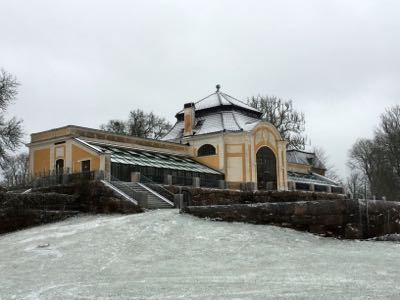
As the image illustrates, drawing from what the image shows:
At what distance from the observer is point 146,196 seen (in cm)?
2489

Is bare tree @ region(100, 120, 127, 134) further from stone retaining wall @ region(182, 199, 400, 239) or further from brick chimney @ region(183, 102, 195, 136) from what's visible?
stone retaining wall @ region(182, 199, 400, 239)

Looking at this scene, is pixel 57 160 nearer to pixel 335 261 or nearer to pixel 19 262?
pixel 19 262

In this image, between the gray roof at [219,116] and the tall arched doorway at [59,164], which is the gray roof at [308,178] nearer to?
the gray roof at [219,116]

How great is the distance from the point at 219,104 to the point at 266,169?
25.7ft

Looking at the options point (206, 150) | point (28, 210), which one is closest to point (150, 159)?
point (206, 150)

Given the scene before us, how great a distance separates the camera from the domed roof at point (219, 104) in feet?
157

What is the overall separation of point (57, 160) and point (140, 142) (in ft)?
22.4

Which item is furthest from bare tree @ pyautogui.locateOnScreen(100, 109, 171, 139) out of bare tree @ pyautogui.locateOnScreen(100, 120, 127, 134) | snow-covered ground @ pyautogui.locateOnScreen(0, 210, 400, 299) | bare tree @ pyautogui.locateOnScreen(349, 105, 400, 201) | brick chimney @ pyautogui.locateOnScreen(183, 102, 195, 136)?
snow-covered ground @ pyautogui.locateOnScreen(0, 210, 400, 299)

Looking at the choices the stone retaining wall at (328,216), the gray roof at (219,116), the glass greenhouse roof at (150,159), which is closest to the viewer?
the stone retaining wall at (328,216)

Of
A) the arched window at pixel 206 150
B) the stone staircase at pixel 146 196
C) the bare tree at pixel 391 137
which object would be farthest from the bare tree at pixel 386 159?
the stone staircase at pixel 146 196

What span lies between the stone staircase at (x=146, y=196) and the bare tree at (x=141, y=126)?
31.7m

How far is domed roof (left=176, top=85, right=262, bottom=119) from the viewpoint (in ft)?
157

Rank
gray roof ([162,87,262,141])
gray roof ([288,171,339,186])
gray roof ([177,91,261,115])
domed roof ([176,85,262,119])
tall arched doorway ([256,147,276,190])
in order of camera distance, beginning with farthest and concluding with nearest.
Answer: gray roof ([288,171,339,186]) → gray roof ([177,91,261,115]) → domed roof ([176,85,262,119]) → gray roof ([162,87,262,141]) → tall arched doorway ([256,147,276,190])

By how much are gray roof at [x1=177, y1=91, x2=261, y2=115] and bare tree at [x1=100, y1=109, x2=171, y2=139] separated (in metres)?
10.6
